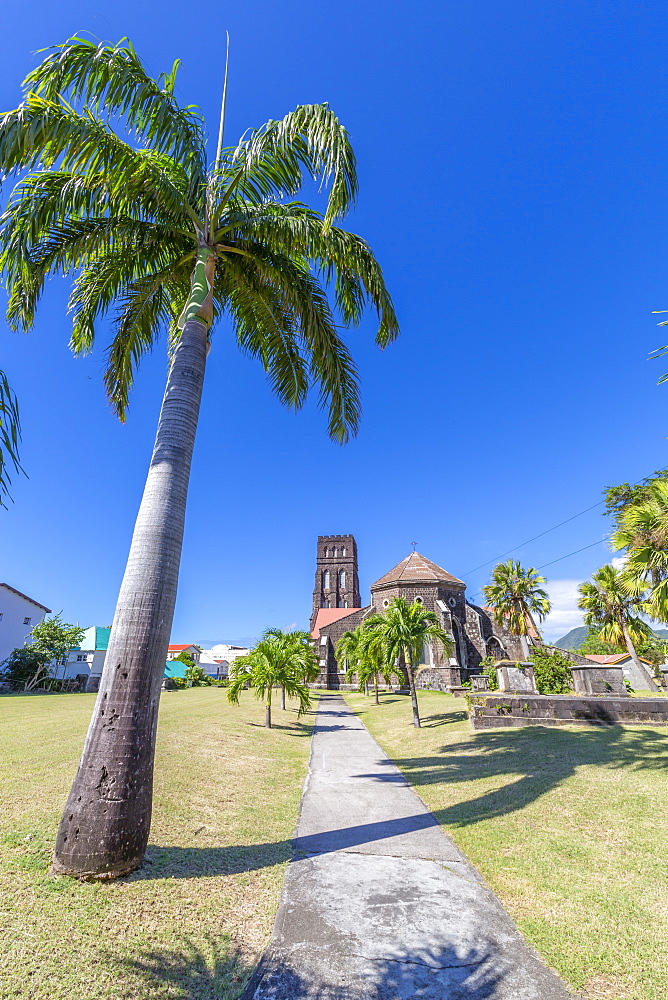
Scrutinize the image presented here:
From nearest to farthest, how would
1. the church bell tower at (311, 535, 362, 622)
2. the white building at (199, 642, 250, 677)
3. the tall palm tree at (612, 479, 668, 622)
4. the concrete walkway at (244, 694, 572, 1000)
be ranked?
the concrete walkway at (244, 694, 572, 1000), the tall palm tree at (612, 479, 668, 622), the church bell tower at (311, 535, 362, 622), the white building at (199, 642, 250, 677)

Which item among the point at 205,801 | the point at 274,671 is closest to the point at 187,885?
the point at 205,801

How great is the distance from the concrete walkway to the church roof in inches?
1228

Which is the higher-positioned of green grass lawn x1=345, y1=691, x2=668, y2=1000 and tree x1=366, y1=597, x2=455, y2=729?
tree x1=366, y1=597, x2=455, y2=729

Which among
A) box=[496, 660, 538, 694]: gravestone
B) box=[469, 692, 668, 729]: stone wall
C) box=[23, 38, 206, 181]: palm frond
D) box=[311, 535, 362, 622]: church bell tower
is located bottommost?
box=[469, 692, 668, 729]: stone wall

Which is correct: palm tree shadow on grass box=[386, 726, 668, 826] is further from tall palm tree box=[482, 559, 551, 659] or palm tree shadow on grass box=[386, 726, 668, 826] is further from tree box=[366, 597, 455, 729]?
tall palm tree box=[482, 559, 551, 659]

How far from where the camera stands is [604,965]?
117 inches

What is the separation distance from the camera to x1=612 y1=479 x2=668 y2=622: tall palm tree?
1022cm

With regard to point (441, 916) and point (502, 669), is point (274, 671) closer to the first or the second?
point (502, 669)

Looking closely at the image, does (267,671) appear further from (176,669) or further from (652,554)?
(176,669)

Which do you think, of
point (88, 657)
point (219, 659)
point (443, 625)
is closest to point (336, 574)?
point (443, 625)

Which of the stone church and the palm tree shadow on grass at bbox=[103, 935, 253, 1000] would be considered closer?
the palm tree shadow on grass at bbox=[103, 935, 253, 1000]

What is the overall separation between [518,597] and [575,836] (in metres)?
31.0

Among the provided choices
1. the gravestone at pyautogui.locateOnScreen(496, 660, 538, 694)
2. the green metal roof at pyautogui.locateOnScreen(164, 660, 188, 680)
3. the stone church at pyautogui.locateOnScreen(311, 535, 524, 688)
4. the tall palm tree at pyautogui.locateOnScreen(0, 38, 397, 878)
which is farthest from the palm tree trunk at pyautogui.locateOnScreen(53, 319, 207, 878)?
the green metal roof at pyautogui.locateOnScreen(164, 660, 188, 680)

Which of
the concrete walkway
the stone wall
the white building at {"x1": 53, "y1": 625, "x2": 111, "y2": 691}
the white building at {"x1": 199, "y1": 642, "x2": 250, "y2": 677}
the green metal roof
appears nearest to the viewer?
the concrete walkway
